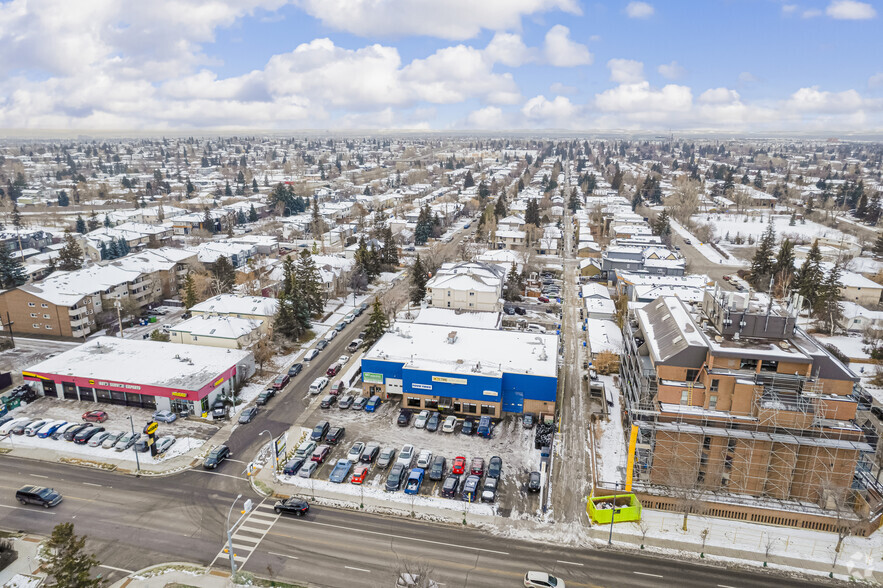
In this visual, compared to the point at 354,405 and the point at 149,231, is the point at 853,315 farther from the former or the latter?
the point at 149,231

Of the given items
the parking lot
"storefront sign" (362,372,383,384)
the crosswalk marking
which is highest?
"storefront sign" (362,372,383,384)

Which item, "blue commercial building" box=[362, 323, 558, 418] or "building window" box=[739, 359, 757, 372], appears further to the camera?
"blue commercial building" box=[362, 323, 558, 418]

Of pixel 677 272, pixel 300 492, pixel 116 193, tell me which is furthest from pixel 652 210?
pixel 116 193

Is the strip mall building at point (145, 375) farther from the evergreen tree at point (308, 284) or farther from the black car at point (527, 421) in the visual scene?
the black car at point (527, 421)

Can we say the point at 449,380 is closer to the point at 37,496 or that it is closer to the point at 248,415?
the point at 248,415

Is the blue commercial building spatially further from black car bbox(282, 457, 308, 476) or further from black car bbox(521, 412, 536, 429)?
black car bbox(282, 457, 308, 476)

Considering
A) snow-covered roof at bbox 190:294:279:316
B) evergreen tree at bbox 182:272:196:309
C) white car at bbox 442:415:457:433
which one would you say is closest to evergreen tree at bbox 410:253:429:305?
snow-covered roof at bbox 190:294:279:316
